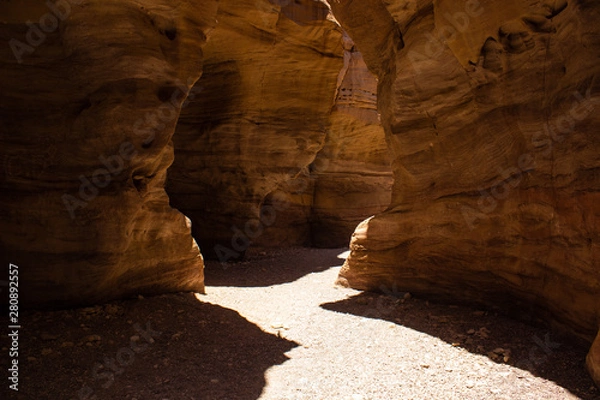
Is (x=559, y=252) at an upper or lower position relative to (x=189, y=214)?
upper

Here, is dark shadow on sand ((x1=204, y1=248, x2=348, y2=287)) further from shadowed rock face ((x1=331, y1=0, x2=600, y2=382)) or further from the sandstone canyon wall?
shadowed rock face ((x1=331, y1=0, x2=600, y2=382))

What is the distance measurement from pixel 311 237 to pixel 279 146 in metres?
5.28

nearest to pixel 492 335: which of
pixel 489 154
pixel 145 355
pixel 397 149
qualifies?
pixel 489 154

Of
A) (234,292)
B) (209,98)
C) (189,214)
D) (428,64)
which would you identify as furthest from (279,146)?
(428,64)

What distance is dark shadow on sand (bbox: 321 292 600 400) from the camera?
379cm

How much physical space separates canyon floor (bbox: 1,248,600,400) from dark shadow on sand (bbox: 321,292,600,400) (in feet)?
0.05

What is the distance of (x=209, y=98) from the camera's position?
35.4ft

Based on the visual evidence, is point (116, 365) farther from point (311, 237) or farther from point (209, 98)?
point (311, 237)

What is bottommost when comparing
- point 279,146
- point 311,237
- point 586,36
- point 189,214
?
point 311,237

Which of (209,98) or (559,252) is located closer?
(559,252)

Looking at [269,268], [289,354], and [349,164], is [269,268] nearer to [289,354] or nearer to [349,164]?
[289,354]

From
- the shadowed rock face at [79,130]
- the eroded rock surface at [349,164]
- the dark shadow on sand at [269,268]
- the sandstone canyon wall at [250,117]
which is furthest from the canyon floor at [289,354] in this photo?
the eroded rock surface at [349,164]

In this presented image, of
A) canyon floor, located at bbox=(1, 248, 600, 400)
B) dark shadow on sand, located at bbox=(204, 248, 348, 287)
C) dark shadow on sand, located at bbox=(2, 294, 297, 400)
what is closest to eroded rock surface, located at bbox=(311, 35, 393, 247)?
dark shadow on sand, located at bbox=(204, 248, 348, 287)

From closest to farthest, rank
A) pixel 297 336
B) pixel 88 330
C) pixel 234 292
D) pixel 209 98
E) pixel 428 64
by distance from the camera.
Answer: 1. pixel 88 330
2. pixel 297 336
3. pixel 428 64
4. pixel 234 292
5. pixel 209 98
